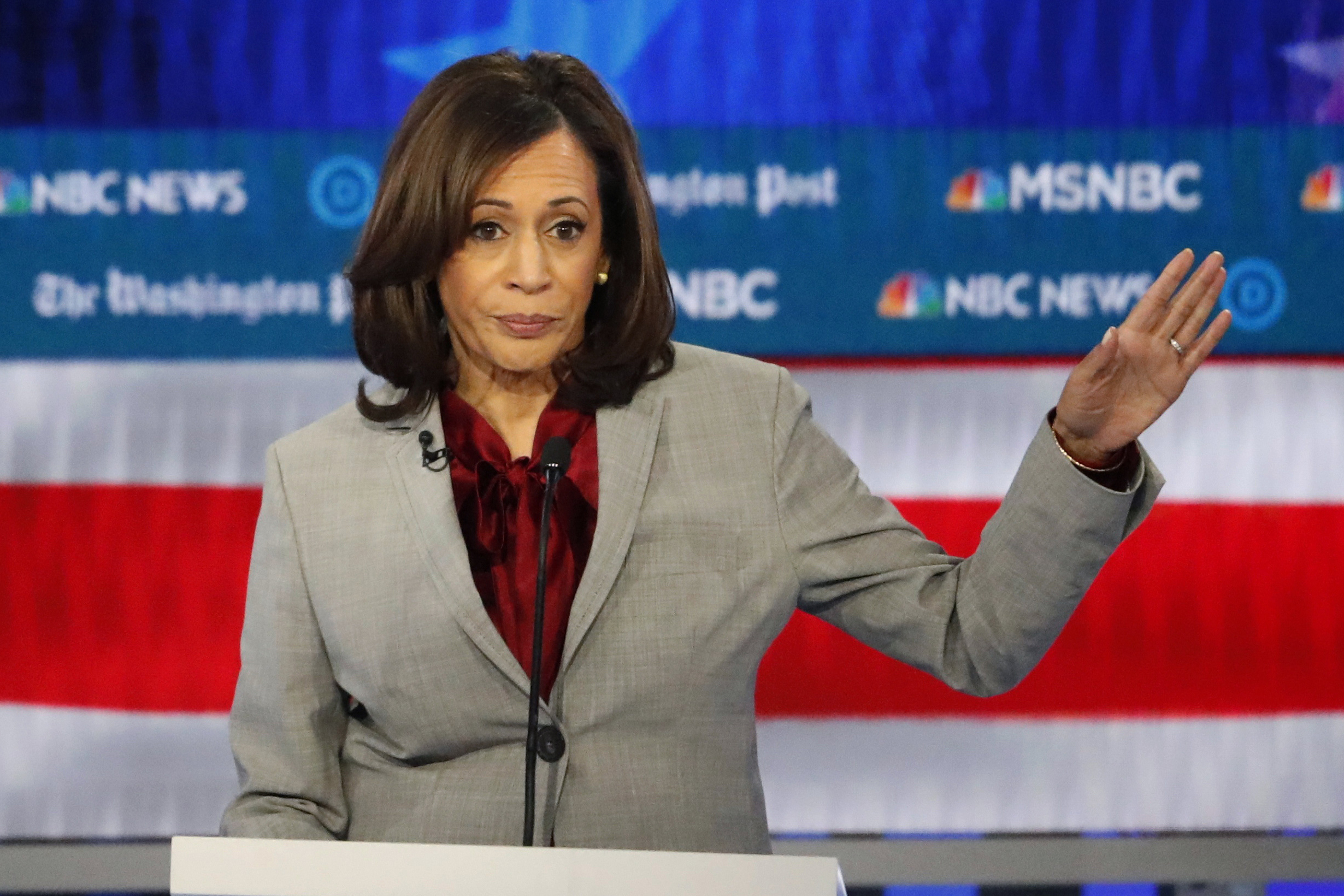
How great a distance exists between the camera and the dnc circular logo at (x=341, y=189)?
2.46 metres

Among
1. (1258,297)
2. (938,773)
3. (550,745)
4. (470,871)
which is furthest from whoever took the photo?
(938,773)

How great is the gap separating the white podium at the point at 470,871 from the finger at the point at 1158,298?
1.88 ft

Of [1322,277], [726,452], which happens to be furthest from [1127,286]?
[726,452]

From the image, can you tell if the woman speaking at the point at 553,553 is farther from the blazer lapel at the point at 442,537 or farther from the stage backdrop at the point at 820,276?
the stage backdrop at the point at 820,276

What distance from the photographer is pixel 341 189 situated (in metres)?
2.46

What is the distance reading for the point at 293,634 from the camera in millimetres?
1453

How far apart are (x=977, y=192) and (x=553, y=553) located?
4.21 feet

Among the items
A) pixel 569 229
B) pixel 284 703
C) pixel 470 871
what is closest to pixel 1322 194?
pixel 569 229

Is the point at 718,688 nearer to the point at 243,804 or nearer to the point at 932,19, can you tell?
the point at 243,804

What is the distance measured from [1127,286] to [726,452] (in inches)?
47.0

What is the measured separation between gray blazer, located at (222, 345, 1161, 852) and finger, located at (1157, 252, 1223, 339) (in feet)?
0.56

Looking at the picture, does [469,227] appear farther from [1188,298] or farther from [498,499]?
[1188,298]

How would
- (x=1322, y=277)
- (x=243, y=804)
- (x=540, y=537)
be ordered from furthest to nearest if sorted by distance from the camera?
(x=1322, y=277) < (x=243, y=804) < (x=540, y=537)

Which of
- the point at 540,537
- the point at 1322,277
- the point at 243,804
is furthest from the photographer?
the point at 1322,277
